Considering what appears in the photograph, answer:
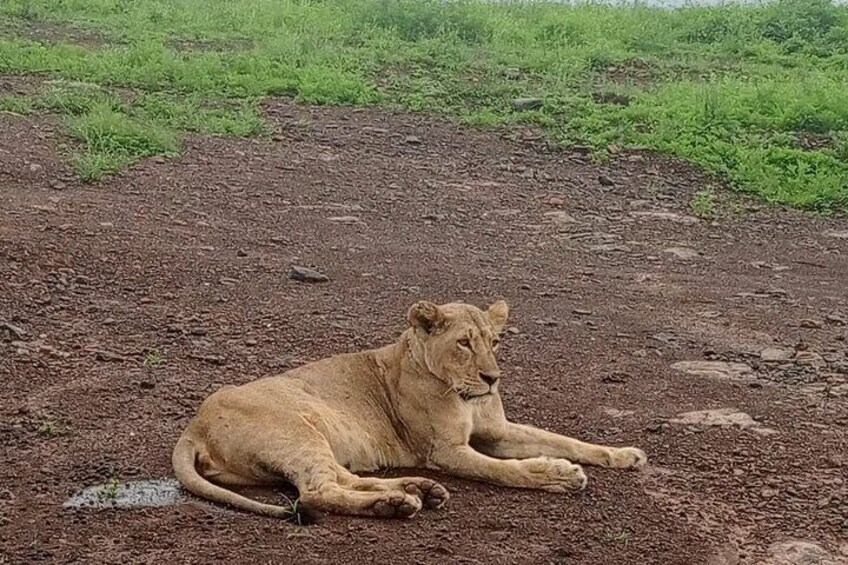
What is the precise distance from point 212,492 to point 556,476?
115 centimetres

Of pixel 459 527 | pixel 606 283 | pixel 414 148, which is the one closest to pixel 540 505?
pixel 459 527

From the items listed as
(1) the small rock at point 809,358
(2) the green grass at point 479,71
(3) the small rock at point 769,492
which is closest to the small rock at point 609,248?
(2) the green grass at point 479,71

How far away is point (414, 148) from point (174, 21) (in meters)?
5.38

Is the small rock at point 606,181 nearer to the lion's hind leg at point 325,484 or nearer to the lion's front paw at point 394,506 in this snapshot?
the lion's hind leg at point 325,484

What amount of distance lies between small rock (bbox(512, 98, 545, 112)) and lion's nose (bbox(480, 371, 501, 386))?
7.43 m

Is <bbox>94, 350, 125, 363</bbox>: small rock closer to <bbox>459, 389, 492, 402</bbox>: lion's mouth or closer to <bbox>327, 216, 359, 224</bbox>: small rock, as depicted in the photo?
<bbox>459, 389, 492, 402</bbox>: lion's mouth

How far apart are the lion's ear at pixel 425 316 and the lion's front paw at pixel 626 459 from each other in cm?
78

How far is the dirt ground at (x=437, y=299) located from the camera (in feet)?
13.6

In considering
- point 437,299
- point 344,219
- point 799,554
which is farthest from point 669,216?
point 799,554

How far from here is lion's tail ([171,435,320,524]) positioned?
13.4ft

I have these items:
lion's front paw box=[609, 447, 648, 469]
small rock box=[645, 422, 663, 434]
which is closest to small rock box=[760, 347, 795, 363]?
small rock box=[645, 422, 663, 434]

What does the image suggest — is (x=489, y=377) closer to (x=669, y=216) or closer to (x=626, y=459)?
(x=626, y=459)

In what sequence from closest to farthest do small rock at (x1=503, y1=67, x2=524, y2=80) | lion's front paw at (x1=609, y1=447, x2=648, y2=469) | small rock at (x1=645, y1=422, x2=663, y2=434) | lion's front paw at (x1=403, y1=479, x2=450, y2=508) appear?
lion's front paw at (x1=403, y1=479, x2=450, y2=508), lion's front paw at (x1=609, y1=447, x2=648, y2=469), small rock at (x1=645, y1=422, x2=663, y2=434), small rock at (x1=503, y1=67, x2=524, y2=80)

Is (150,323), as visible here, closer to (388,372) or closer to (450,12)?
(388,372)
